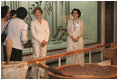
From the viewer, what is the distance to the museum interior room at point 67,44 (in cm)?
211

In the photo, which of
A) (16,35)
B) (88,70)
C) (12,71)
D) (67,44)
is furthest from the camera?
(67,44)

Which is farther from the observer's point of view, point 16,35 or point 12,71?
point 16,35

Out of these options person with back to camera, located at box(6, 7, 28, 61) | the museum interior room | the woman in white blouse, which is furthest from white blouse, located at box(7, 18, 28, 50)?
the woman in white blouse

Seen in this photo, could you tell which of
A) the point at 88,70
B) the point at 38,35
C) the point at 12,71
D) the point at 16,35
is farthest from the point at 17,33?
the point at 12,71

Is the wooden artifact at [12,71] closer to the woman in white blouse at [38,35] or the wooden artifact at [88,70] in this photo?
the wooden artifact at [88,70]

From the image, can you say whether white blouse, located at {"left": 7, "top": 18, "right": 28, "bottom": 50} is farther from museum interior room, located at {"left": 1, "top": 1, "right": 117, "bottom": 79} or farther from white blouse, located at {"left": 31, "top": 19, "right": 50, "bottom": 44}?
white blouse, located at {"left": 31, "top": 19, "right": 50, "bottom": 44}

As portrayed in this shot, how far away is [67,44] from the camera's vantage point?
17.6ft

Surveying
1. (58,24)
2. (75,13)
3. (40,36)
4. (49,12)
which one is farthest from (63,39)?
(40,36)

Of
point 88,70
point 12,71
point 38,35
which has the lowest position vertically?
point 88,70

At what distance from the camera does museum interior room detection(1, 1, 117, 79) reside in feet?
6.93

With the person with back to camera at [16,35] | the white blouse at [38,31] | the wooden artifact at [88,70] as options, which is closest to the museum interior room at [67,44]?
the wooden artifact at [88,70]

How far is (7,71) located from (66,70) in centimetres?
74

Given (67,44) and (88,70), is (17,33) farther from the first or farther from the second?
(67,44)

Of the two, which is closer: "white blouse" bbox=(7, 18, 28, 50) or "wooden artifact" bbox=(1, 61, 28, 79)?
"wooden artifact" bbox=(1, 61, 28, 79)
